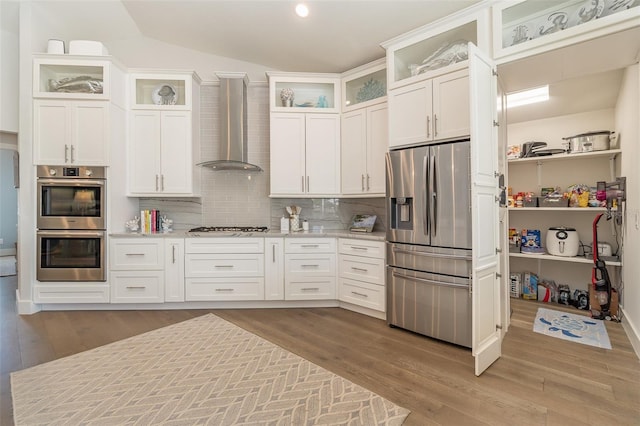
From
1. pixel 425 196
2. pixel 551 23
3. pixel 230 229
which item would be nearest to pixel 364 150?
pixel 425 196

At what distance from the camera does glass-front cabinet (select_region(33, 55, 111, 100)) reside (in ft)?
10.7

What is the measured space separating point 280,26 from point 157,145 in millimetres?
2078

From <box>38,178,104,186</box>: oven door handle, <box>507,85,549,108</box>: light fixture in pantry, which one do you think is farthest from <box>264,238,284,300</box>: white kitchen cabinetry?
<box>507,85,549,108</box>: light fixture in pantry

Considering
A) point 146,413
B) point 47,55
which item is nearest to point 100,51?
point 47,55

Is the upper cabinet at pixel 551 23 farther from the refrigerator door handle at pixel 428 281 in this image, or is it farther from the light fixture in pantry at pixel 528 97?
the refrigerator door handle at pixel 428 281

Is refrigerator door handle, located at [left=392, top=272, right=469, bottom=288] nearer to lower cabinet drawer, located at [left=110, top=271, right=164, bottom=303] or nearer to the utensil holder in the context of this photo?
the utensil holder

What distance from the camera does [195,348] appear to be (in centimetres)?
243

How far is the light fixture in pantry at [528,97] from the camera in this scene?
3197mm

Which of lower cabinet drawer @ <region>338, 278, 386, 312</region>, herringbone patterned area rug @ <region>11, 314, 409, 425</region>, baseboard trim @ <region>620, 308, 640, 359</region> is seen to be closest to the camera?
herringbone patterned area rug @ <region>11, 314, 409, 425</region>

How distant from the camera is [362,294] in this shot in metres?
3.21

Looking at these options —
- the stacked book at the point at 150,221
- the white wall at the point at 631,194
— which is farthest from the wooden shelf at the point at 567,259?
the stacked book at the point at 150,221

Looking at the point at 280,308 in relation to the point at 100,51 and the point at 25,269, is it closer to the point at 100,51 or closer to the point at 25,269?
the point at 25,269

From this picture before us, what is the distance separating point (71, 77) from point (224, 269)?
2.95 m

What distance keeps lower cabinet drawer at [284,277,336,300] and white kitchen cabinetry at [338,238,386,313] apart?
0.35 ft
